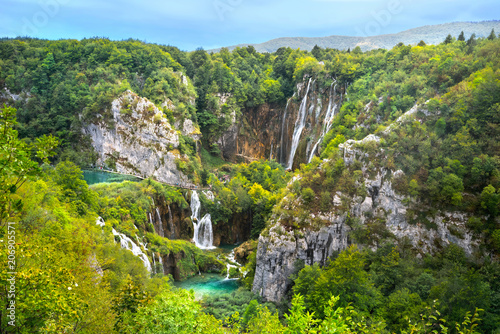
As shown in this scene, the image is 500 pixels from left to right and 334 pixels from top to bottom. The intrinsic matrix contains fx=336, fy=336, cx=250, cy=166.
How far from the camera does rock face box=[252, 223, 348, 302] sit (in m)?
28.2

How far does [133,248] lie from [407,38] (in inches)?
3576

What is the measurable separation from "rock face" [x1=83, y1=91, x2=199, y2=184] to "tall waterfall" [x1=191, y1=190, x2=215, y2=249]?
8.99 metres

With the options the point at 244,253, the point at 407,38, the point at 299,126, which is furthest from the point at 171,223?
the point at 407,38

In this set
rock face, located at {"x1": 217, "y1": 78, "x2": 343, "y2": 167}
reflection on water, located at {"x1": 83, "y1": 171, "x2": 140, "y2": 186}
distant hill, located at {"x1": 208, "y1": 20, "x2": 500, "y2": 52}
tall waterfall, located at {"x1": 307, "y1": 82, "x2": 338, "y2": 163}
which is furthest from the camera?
distant hill, located at {"x1": 208, "y1": 20, "x2": 500, "y2": 52}

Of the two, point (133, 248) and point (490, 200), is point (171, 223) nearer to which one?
point (133, 248)

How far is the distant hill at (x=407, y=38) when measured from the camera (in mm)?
72525

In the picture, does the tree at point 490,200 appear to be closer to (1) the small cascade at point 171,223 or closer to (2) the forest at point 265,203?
(2) the forest at point 265,203

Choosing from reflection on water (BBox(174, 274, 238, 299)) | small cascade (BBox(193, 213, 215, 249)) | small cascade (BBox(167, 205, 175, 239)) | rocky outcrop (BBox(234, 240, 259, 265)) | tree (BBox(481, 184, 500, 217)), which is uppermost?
tree (BBox(481, 184, 500, 217))

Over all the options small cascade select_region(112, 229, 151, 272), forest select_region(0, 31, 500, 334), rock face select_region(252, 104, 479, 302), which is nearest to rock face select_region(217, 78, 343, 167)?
forest select_region(0, 31, 500, 334)

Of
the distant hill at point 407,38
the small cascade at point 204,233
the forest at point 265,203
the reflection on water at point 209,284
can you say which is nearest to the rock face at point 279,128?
the forest at point 265,203

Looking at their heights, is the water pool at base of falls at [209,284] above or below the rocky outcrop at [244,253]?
below

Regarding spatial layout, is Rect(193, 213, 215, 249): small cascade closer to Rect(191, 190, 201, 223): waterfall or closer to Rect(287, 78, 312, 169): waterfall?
Rect(191, 190, 201, 223): waterfall

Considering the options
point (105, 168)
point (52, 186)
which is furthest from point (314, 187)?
point (105, 168)

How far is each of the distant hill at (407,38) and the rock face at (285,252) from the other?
50.7 meters
